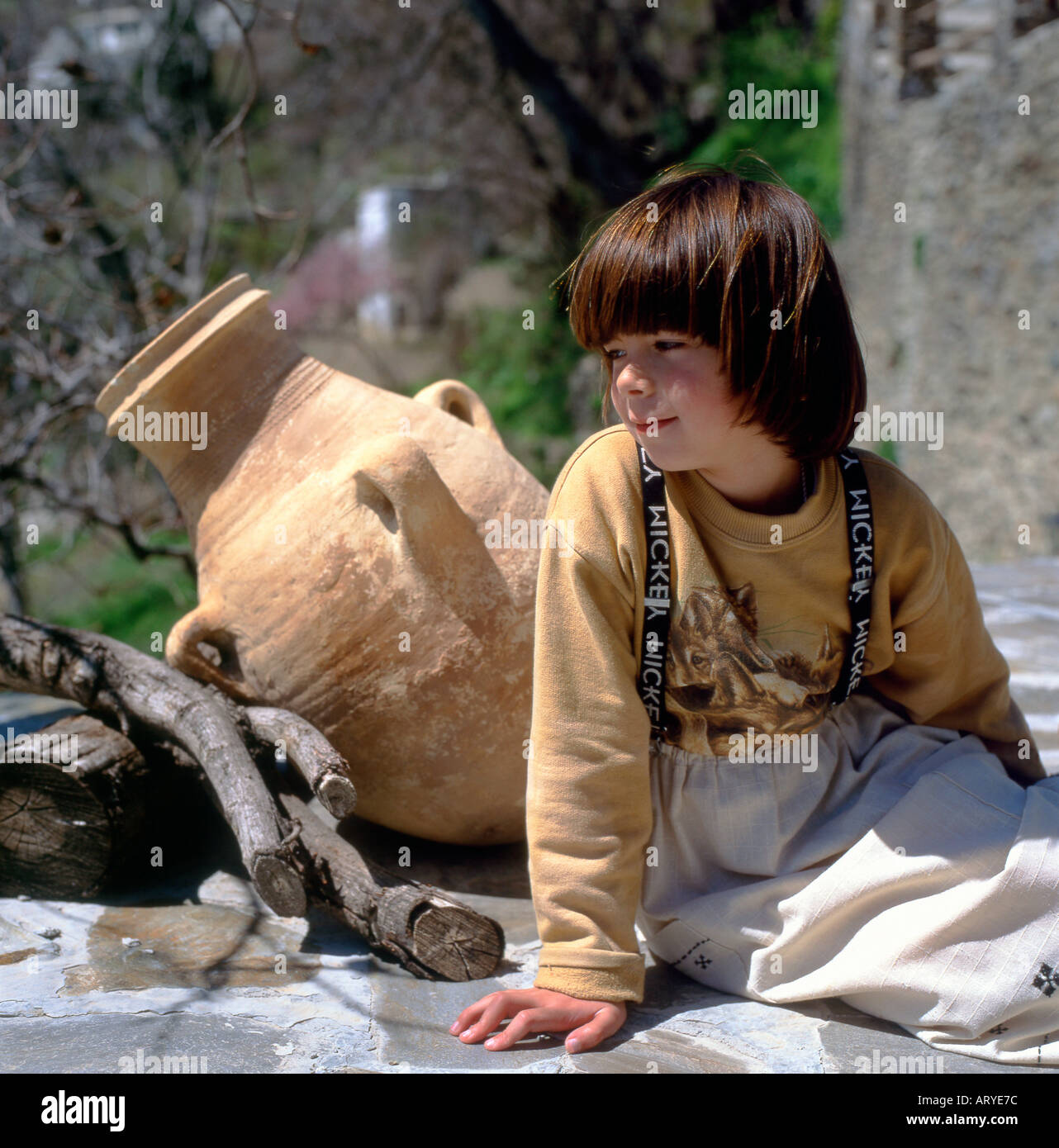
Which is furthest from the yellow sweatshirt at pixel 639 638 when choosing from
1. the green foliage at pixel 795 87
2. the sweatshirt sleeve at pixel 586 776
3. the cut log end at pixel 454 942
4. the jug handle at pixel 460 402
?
the green foliage at pixel 795 87

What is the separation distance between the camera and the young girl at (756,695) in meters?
1.50

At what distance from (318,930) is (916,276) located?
831 cm

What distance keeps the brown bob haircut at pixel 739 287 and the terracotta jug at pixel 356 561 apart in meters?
0.65

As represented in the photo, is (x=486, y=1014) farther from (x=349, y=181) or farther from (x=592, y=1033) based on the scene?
(x=349, y=181)

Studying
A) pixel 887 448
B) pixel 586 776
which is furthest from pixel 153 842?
pixel 887 448

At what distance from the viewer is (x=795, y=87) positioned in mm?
12930

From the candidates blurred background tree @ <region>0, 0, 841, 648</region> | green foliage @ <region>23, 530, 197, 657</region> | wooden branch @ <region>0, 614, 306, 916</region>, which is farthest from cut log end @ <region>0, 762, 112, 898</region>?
green foliage @ <region>23, 530, 197, 657</region>

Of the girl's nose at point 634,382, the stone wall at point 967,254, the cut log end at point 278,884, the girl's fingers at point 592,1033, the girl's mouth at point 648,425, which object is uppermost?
the stone wall at point 967,254

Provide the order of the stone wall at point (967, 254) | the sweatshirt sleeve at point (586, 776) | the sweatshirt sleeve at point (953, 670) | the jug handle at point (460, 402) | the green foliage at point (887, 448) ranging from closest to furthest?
the sweatshirt sleeve at point (586, 776)
the sweatshirt sleeve at point (953, 670)
the jug handle at point (460, 402)
the stone wall at point (967, 254)
the green foliage at point (887, 448)

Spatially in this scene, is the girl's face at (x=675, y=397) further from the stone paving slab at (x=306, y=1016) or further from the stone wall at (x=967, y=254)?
the stone wall at (x=967, y=254)
